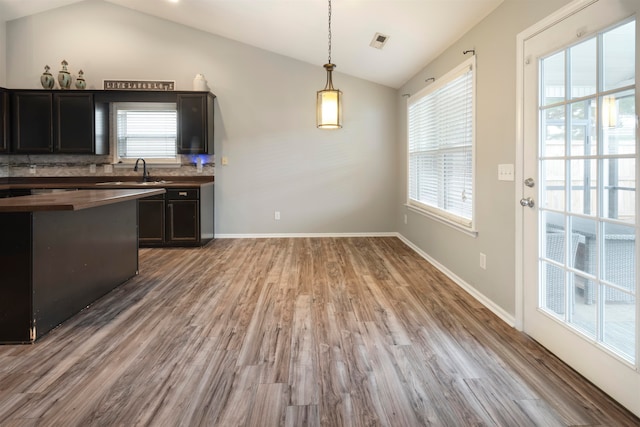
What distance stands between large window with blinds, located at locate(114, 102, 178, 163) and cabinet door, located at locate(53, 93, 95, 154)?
43cm

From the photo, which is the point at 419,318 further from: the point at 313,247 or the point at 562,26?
the point at 313,247

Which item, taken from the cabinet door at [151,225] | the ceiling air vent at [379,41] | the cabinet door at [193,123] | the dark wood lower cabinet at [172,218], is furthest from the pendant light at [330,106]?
the cabinet door at [151,225]

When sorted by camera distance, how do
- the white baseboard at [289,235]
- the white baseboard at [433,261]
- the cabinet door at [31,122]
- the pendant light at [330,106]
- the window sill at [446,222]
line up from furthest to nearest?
the white baseboard at [289,235] < the cabinet door at [31,122] < the window sill at [446,222] < the pendant light at [330,106] < the white baseboard at [433,261]

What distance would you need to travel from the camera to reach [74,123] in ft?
18.8

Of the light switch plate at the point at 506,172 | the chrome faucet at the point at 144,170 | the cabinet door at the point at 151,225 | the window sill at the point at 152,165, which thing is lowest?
the cabinet door at the point at 151,225

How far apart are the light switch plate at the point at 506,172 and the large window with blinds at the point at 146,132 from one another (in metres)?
4.77

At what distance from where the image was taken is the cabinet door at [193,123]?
5824mm

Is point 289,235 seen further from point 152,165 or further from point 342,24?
point 342,24

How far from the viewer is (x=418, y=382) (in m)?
2.04

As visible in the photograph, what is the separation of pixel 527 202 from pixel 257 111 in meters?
4.64

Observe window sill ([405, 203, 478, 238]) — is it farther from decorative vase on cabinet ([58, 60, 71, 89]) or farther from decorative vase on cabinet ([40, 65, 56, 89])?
decorative vase on cabinet ([40, 65, 56, 89])

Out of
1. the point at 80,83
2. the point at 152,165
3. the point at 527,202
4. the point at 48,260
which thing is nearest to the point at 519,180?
the point at 527,202

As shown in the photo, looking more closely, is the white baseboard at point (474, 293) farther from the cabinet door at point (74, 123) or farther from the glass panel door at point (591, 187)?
the cabinet door at point (74, 123)

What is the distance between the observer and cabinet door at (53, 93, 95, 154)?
18.7ft
